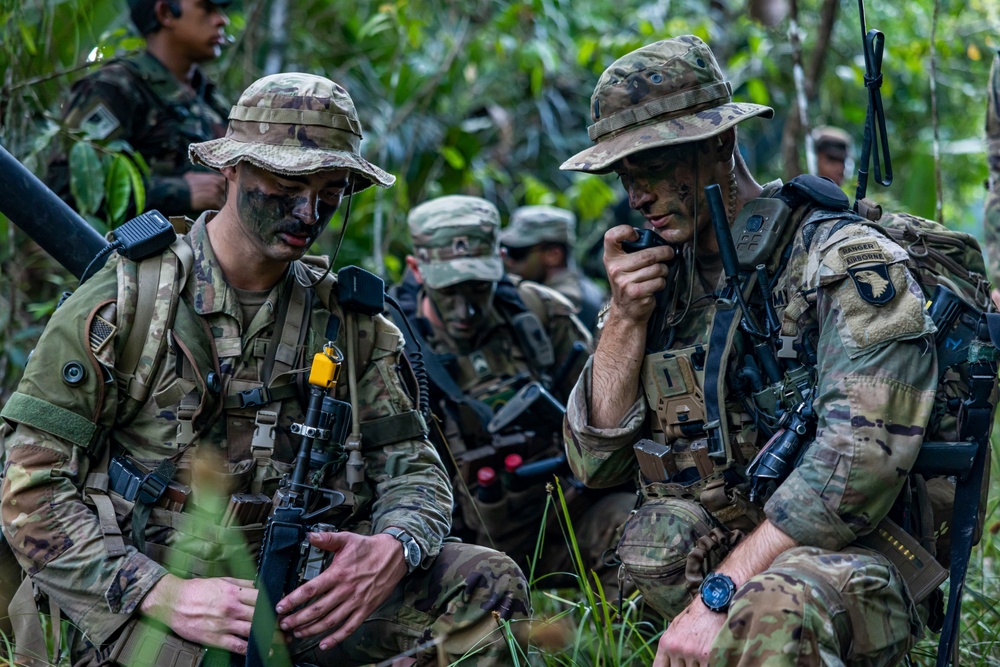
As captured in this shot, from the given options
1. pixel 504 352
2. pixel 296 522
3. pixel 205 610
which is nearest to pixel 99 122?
pixel 504 352

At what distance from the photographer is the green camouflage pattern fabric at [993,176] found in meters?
4.50

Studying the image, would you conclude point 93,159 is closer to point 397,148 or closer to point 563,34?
point 397,148

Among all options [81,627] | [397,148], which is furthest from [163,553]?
[397,148]

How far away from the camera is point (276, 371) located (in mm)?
3105

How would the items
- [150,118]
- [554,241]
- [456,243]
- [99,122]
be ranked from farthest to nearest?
[554,241] → [456,243] → [150,118] → [99,122]

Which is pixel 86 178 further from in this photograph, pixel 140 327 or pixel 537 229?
pixel 537 229

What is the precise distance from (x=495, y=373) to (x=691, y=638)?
8.24ft

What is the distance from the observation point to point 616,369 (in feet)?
10.3

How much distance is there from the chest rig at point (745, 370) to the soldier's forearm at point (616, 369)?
0.33ft

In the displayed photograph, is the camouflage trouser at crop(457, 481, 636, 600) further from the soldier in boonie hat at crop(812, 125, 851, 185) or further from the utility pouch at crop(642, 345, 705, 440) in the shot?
the soldier in boonie hat at crop(812, 125, 851, 185)

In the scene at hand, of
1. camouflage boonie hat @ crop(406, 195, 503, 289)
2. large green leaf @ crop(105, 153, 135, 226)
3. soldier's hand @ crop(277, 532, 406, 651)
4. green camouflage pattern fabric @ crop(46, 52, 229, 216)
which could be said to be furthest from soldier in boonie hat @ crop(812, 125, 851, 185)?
soldier's hand @ crop(277, 532, 406, 651)

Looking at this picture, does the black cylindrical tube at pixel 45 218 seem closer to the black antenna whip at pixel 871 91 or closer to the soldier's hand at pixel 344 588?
the soldier's hand at pixel 344 588

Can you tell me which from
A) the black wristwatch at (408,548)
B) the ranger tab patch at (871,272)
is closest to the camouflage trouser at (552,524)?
the black wristwatch at (408,548)

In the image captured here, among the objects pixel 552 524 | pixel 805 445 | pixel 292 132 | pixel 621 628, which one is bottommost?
pixel 552 524
